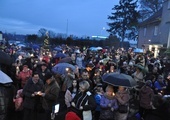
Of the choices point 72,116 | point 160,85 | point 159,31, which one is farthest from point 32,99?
point 159,31

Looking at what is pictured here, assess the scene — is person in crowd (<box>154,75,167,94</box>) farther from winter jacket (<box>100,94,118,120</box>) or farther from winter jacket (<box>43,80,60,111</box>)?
winter jacket (<box>43,80,60,111</box>)

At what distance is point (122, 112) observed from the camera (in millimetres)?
8031

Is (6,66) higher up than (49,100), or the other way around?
(6,66)

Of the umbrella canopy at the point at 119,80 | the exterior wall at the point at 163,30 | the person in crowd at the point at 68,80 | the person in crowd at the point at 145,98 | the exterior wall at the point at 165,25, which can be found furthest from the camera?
the exterior wall at the point at 163,30

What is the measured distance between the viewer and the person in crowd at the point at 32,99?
8.16m

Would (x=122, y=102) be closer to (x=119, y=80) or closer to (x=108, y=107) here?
(x=108, y=107)

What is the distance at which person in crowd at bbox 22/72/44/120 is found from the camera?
8164 mm

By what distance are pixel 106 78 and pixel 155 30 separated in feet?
105

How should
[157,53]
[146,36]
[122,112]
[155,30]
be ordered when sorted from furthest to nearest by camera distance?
[146,36] < [155,30] < [157,53] < [122,112]

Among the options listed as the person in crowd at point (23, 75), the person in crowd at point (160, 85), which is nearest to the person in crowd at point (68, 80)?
the person in crowd at point (23, 75)

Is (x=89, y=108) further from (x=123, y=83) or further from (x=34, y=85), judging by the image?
(x=123, y=83)

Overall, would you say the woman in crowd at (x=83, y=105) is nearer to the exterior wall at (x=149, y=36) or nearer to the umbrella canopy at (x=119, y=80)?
the umbrella canopy at (x=119, y=80)

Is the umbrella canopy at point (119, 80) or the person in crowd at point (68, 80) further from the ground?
the umbrella canopy at point (119, 80)

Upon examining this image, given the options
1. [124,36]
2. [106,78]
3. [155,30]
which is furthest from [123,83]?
[124,36]
